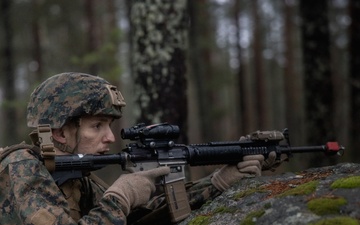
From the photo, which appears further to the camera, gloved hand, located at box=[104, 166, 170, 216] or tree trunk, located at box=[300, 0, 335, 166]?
tree trunk, located at box=[300, 0, 335, 166]

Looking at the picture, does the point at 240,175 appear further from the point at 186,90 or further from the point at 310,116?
the point at 310,116

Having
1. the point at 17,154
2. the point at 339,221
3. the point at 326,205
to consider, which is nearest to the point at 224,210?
the point at 326,205

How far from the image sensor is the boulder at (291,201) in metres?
3.05

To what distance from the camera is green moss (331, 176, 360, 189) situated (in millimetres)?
3295

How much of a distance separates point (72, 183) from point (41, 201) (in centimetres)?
68

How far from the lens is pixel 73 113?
13.1ft

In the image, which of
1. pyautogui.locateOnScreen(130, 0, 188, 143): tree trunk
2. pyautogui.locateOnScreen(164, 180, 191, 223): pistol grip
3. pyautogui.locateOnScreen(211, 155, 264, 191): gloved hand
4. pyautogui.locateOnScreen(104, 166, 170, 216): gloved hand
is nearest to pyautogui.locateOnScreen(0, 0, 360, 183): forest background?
pyautogui.locateOnScreen(130, 0, 188, 143): tree trunk

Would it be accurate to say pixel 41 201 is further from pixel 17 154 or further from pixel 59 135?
pixel 59 135

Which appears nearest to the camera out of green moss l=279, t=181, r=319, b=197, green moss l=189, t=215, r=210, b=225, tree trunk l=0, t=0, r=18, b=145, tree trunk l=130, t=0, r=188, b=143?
green moss l=279, t=181, r=319, b=197

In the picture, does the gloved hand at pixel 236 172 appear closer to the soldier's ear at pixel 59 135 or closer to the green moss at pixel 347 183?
the green moss at pixel 347 183

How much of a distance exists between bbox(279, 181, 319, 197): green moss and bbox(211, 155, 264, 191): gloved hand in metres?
0.91

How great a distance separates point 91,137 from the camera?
13.3 ft

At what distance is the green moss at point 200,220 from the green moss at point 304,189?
621 millimetres

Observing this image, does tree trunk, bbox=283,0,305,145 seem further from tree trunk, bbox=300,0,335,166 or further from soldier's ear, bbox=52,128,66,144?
soldier's ear, bbox=52,128,66,144
